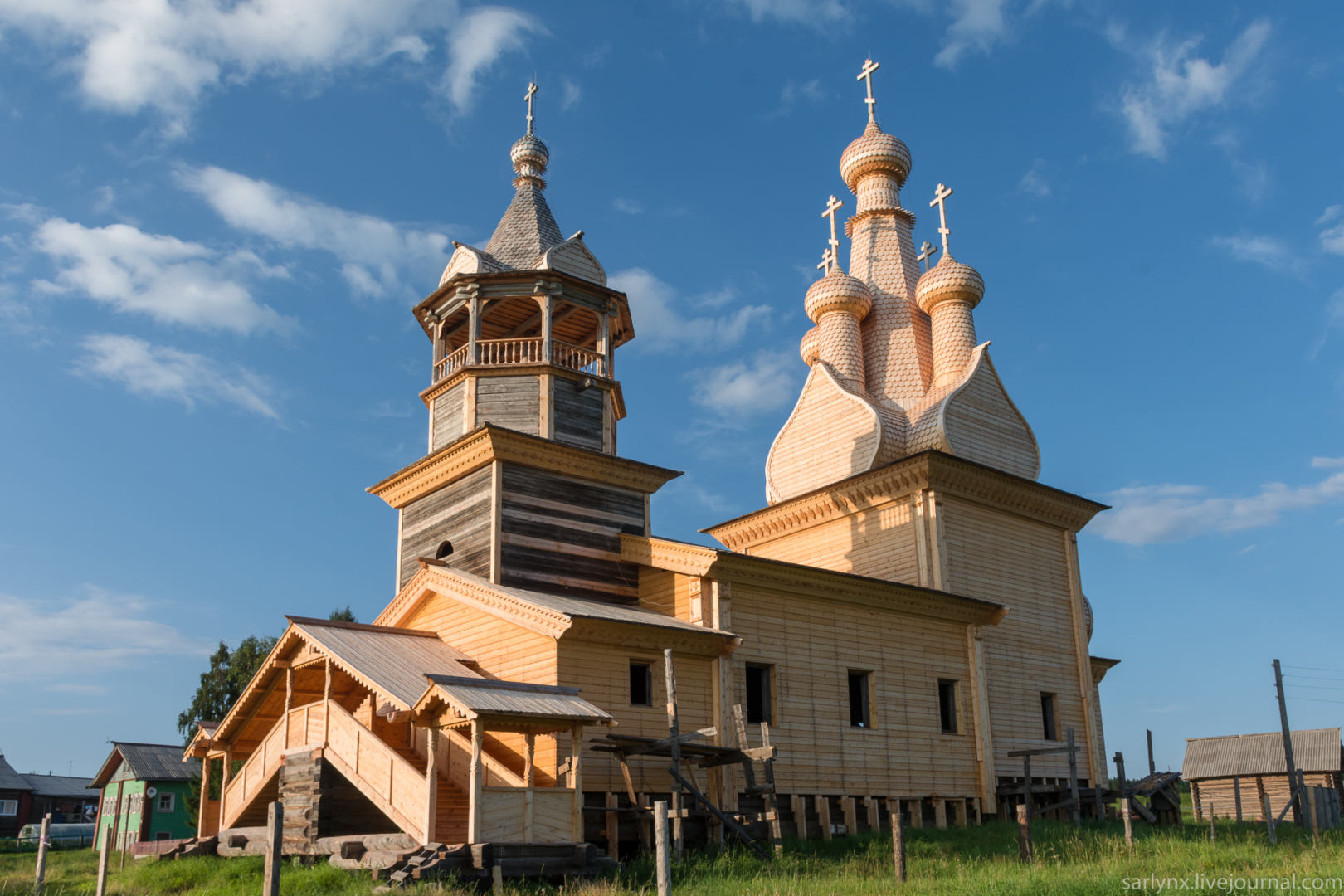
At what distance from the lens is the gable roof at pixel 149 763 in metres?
48.8

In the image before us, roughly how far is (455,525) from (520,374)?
3.52 m

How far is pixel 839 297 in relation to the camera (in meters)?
32.0

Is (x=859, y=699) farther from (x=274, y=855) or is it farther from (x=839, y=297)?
(x=274, y=855)

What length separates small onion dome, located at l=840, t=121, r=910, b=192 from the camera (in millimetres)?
35250

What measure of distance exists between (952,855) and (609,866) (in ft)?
20.4

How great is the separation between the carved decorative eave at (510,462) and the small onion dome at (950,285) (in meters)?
10.8

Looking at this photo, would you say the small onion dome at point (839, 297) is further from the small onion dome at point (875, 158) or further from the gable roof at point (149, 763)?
the gable roof at point (149, 763)

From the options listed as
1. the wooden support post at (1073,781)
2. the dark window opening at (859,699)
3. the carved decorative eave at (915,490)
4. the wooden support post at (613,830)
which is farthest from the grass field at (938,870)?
the carved decorative eave at (915,490)

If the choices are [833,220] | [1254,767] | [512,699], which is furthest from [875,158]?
[1254,767]

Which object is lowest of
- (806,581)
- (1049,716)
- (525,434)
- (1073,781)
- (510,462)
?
(1073,781)

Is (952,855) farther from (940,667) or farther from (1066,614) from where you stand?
(1066,614)

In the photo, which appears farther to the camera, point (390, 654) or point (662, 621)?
point (662, 621)

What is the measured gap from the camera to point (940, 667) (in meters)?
25.1

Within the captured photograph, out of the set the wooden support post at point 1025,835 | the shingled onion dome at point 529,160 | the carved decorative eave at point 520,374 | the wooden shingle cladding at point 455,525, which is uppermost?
the shingled onion dome at point 529,160
